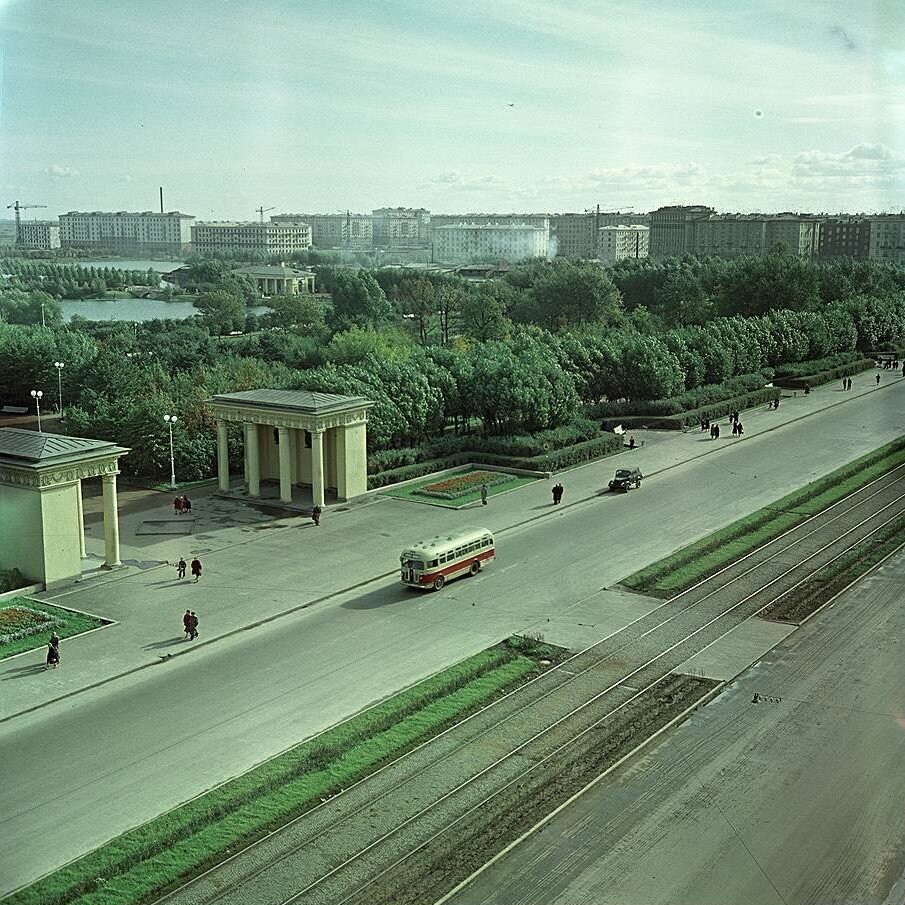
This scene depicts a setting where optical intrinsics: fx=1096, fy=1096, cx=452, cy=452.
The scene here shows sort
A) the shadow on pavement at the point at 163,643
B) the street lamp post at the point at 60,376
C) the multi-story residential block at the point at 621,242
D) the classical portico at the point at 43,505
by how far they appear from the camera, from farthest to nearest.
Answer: the multi-story residential block at the point at 621,242
the street lamp post at the point at 60,376
the classical portico at the point at 43,505
the shadow on pavement at the point at 163,643

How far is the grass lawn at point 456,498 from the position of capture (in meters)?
32.9

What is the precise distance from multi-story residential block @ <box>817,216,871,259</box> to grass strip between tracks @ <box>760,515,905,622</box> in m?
119

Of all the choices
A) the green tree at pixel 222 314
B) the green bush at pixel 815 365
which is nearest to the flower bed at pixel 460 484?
the green bush at pixel 815 365

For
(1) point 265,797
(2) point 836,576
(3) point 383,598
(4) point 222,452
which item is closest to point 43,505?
(3) point 383,598

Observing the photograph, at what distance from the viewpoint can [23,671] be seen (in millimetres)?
19688

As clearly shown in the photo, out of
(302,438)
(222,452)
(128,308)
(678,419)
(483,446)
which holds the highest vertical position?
(128,308)

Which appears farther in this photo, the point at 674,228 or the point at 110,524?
the point at 674,228

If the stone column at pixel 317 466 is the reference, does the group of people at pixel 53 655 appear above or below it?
below

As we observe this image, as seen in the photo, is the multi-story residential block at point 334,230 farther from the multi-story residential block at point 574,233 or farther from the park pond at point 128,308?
the park pond at point 128,308

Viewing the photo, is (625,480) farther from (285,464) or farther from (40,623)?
(40,623)

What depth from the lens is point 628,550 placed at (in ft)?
90.6

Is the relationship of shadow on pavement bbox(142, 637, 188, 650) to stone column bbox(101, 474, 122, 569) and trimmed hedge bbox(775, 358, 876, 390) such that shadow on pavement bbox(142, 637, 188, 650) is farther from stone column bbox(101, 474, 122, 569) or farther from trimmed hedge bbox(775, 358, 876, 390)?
trimmed hedge bbox(775, 358, 876, 390)

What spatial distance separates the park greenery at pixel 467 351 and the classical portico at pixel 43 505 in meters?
10.2

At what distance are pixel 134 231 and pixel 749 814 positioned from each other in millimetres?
146836
